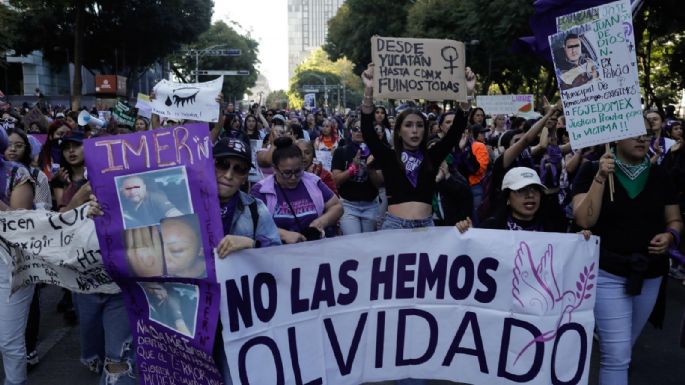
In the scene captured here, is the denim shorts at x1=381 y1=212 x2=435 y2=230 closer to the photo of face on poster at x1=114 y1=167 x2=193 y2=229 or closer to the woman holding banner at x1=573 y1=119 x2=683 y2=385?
the woman holding banner at x1=573 y1=119 x2=683 y2=385

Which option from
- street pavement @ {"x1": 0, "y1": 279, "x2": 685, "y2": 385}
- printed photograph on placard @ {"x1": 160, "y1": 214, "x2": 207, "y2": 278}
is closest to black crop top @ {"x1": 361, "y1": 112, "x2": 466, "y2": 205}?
street pavement @ {"x1": 0, "y1": 279, "x2": 685, "y2": 385}

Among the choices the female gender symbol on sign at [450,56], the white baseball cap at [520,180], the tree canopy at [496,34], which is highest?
the tree canopy at [496,34]

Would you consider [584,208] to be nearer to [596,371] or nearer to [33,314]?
[596,371]

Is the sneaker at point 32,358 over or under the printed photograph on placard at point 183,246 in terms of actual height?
under

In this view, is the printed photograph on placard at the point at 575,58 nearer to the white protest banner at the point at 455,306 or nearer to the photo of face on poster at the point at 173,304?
the white protest banner at the point at 455,306

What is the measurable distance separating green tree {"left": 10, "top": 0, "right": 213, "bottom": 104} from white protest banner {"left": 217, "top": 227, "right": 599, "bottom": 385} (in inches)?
1421

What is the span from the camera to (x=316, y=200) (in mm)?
4531

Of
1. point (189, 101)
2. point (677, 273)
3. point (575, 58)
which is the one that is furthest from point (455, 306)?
point (677, 273)

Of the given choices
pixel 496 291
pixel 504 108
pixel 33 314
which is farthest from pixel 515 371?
pixel 504 108

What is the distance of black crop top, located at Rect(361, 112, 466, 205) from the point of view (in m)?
4.41

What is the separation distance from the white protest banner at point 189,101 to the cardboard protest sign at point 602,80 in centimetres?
342

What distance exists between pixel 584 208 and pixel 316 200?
5.35 feet

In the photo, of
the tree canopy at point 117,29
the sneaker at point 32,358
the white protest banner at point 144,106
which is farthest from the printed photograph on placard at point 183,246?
the tree canopy at point 117,29

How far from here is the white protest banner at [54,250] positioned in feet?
12.5
